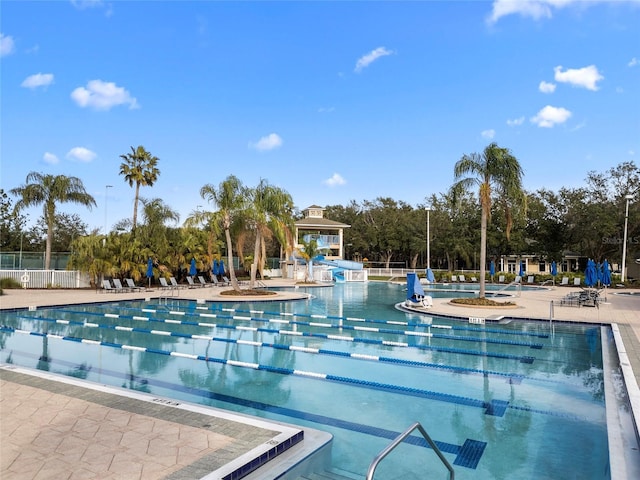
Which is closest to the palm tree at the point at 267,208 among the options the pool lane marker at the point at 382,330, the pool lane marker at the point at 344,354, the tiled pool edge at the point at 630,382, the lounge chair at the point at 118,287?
the pool lane marker at the point at 382,330

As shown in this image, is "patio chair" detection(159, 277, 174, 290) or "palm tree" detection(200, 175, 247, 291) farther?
"patio chair" detection(159, 277, 174, 290)

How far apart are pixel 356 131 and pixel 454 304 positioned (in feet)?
53.8

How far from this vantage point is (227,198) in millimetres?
22000

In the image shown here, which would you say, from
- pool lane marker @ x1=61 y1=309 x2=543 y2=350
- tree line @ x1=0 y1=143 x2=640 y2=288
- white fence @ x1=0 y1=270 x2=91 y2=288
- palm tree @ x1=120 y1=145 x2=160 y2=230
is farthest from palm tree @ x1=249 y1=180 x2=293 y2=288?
palm tree @ x1=120 y1=145 x2=160 y2=230

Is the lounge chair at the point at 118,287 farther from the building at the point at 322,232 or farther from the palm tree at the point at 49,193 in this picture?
the building at the point at 322,232

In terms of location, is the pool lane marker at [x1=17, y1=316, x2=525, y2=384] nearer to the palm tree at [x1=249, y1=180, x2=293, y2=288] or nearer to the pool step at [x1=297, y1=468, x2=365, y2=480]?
the pool step at [x1=297, y1=468, x2=365, y2=480]

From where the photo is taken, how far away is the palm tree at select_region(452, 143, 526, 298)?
57.1 feet

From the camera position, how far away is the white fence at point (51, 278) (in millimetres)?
27594

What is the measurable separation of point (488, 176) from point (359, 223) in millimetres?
42978

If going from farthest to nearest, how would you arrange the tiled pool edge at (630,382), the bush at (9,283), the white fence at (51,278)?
the white fence at (51,278) < the bush at (9,283) < the tiled pool edge at (630,382)

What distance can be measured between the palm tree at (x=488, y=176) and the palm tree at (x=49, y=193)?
2560 centimetres

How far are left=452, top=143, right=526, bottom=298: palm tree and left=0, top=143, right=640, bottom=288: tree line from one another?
4cm

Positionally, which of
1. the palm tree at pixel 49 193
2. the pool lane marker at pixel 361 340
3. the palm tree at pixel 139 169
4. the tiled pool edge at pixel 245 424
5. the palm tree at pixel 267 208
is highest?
the palm tree at pixel 139 169

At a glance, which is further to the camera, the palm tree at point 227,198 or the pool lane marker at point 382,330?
the palm tree at point 227,198
